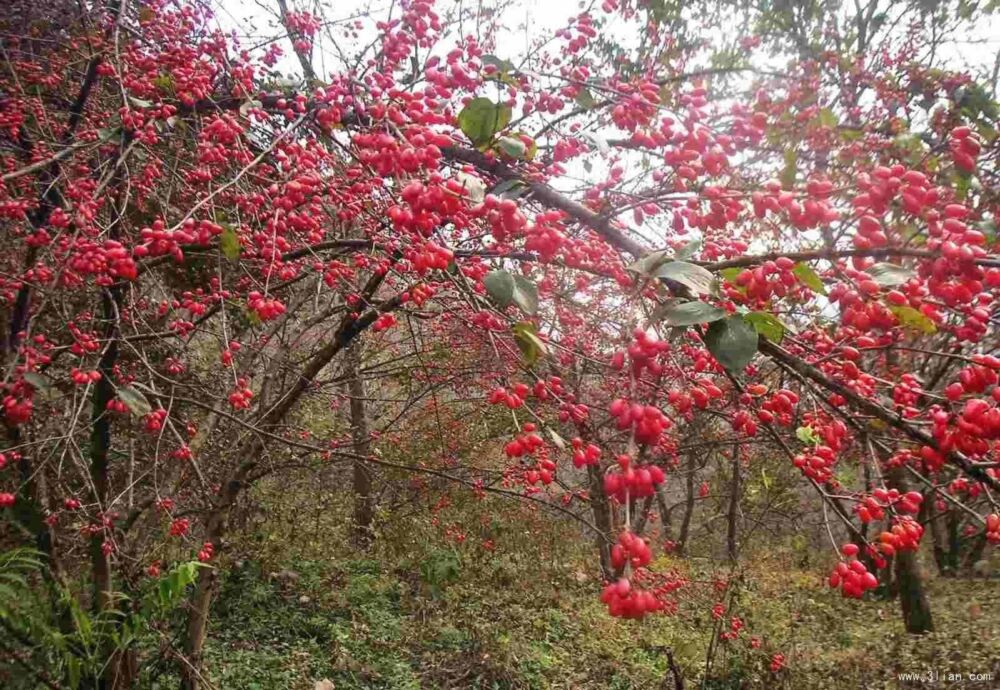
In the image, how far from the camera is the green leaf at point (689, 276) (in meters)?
0.86

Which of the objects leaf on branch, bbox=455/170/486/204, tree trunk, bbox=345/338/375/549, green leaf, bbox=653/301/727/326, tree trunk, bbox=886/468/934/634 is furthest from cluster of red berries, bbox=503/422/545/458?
tree trunk, bbox=886/468/934/634

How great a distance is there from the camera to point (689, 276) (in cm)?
89

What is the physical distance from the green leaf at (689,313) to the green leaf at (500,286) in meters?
0.29

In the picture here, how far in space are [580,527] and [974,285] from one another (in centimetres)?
925

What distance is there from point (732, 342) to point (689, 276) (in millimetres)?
119

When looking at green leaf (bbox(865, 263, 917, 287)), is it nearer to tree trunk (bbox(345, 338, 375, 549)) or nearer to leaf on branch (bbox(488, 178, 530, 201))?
leaf on branch (bbox(488, 178, 530, 201))

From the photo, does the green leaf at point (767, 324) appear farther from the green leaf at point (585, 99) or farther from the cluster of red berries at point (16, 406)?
the cluster of red berries at point (16, 406)

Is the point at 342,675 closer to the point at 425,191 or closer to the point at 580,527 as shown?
the point at 425,191

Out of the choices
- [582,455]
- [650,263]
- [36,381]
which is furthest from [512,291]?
[36,381]

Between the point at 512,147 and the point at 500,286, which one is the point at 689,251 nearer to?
the point at 500,286

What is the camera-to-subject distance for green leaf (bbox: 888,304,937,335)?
0.93 metres

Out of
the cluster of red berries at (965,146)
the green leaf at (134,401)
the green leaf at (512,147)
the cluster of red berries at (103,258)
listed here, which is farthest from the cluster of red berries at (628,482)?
the green leaf at (134,401)

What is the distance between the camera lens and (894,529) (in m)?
1.26

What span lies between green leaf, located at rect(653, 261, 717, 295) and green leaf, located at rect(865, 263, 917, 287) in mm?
242
